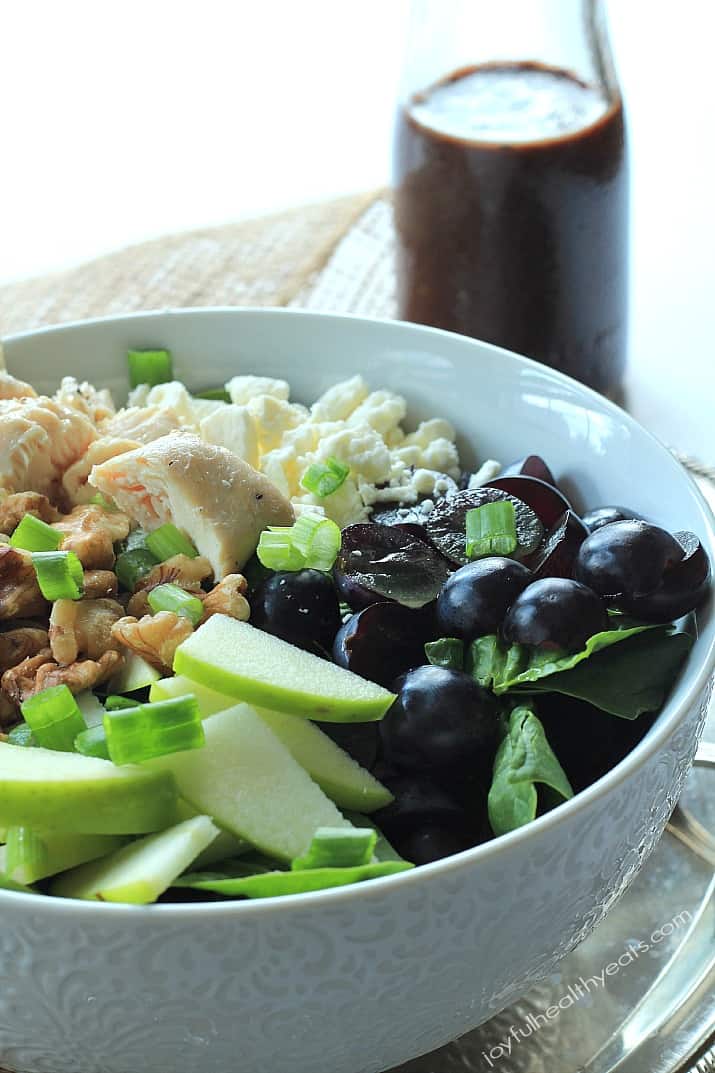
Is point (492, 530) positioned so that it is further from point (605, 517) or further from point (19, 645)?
point (19, 645)

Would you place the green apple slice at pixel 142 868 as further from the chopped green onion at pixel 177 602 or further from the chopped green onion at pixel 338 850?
the chopped green onion at pixel 177 602

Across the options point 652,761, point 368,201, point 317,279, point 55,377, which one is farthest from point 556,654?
point 368,201

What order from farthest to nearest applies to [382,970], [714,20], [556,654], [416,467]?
[714,20] < [416,467] < [556,654] < [382,970]

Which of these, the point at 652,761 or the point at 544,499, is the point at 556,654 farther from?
the point at 544,499

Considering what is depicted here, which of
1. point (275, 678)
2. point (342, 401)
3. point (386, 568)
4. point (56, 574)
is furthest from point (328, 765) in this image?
point (342, 401)

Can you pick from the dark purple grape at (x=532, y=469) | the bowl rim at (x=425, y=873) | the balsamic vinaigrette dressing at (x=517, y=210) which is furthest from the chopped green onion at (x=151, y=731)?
the balsamic vinaigrette dressing at (x=517, y=210)

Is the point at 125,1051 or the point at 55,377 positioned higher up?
the point at 55,377

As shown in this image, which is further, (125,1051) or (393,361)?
→ (393,361)
